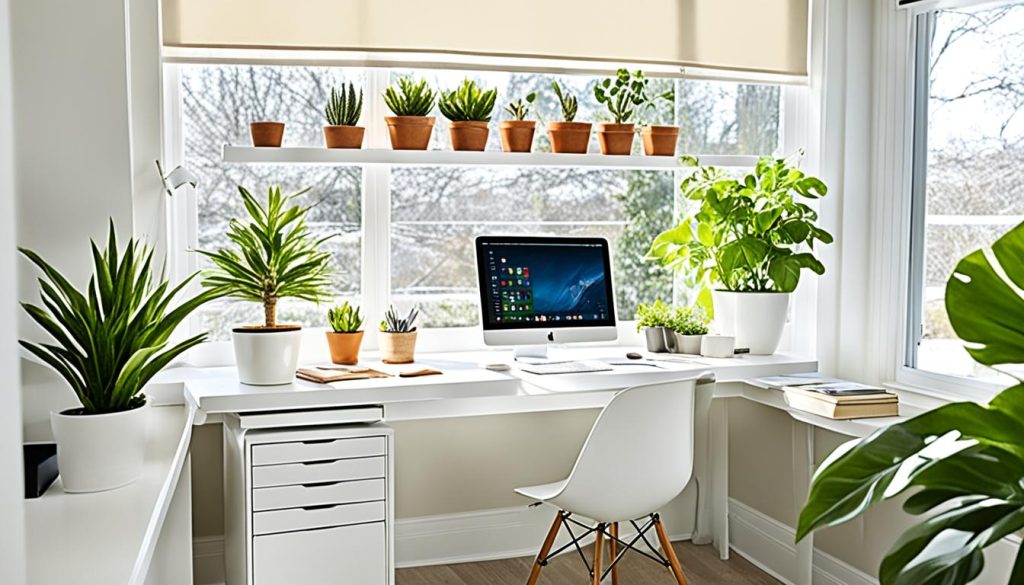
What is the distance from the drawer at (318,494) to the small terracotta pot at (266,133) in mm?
1111

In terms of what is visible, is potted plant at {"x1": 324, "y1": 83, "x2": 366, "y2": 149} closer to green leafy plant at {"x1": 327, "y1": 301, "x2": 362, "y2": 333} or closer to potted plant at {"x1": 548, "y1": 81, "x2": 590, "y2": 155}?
green leafy plant at {"x1": 327, "y1": 301, "x2": 362, "y2": 333}

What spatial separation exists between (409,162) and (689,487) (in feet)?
5.56

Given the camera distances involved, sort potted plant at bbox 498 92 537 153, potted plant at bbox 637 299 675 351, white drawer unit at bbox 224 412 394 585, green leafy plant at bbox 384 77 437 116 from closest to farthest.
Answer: white drawer unit at bbox 224 412 394 585
green leafy plant at bbox 384 77 437 116
potted plant at bbox 498 92 537 153
potted plant at bbox 637 299 675 351

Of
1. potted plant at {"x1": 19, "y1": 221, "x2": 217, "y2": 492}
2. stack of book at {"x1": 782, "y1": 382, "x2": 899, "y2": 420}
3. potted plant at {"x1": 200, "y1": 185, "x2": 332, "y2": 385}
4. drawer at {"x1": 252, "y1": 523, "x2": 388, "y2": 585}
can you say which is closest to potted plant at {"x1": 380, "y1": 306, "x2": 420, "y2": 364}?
potted plant at {"x1": 200, "y1": 185, "x2": 332, "y2": 385}

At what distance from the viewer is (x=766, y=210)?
3441 mm

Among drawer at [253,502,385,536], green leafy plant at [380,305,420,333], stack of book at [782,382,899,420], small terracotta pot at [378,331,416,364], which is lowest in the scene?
drawer at [253,502,385,536]

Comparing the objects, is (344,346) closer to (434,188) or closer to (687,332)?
(434,188)

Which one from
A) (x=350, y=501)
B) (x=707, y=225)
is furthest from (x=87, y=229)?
(x=707, y=225)

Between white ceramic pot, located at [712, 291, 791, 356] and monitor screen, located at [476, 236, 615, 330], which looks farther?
white ceramic pot, located at [712, 291, 791, 356]

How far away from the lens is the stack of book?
3072mm

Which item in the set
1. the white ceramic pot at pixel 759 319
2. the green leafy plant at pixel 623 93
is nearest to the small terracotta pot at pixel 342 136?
the green leafy plant at pixel 623 93

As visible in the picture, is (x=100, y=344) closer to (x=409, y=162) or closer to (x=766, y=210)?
(x=409, y=162)

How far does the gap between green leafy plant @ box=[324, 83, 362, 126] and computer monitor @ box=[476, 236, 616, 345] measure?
1.86 ft

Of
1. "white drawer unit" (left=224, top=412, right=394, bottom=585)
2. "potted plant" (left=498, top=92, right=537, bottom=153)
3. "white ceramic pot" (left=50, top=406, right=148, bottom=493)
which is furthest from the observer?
"potted plant" (left=498, top=92, right=537, bottom=153)
